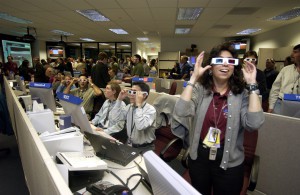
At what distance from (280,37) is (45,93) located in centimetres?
757

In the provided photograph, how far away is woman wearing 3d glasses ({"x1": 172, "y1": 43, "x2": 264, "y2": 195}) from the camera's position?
1170mm

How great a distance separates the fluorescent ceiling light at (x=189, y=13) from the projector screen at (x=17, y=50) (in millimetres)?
8977

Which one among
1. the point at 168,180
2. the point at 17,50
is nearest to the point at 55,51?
the point at 17,50

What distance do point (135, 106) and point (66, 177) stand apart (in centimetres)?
94

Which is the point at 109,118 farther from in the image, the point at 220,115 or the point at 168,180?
the point at 168,180

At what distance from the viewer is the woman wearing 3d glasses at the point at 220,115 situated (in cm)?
117

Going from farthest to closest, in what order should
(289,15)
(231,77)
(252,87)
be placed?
1. (289,15)
2. (231,77)
3. (252,87)

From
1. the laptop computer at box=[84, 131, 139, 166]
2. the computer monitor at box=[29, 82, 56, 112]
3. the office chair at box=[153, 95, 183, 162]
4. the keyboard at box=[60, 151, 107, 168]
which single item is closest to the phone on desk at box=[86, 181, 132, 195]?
the keyboard at box=[60, 151, 107, 168]

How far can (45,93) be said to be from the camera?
258cm

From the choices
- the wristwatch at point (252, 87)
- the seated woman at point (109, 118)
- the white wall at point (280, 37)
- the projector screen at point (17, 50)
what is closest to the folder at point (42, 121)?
the seated woman at point (109, 118)

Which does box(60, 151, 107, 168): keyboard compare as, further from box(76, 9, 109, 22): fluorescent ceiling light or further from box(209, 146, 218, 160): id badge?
box(76, 9, 109, 22): fluorescent ceiling light

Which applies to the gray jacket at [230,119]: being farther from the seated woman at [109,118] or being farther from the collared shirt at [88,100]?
the collared shirt at [88,100]

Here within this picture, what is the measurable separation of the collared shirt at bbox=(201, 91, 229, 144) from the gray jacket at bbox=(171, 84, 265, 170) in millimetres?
26

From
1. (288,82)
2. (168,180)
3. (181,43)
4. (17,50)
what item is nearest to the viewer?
(168,180)
